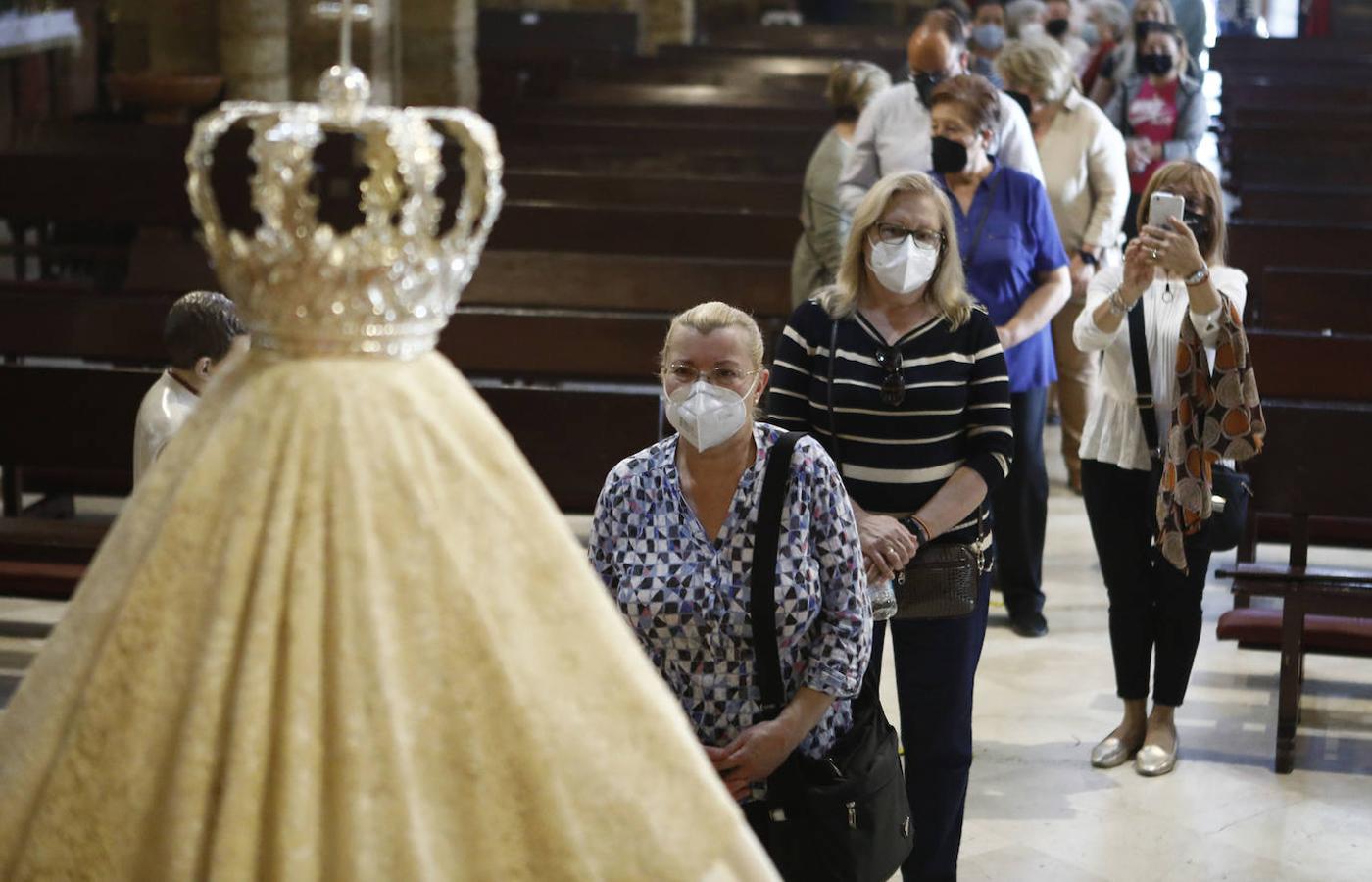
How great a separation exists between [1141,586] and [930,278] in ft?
4.33

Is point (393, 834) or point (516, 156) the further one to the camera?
point (516, 156)

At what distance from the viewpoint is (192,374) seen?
343 centimetres

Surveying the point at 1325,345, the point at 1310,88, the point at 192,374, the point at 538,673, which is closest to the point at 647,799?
the point at 538,673

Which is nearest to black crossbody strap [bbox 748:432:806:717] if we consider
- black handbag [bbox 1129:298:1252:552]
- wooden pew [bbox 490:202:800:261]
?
black handbag [bbox 1129:298:1252:552]

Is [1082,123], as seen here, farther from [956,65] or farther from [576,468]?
[576,468]

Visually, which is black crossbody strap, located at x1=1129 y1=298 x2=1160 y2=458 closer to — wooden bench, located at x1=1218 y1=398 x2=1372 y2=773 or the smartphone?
the smartphone

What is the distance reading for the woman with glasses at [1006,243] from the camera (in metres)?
4.58

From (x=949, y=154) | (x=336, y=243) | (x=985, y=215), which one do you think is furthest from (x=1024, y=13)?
(x=336, y=243)

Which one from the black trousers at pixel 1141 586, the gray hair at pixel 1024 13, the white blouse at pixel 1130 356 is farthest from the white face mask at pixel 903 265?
the gray hair at pixel 1024 13

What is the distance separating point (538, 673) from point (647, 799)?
0.39 feet

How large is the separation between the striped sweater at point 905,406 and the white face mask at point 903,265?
0.27 feet

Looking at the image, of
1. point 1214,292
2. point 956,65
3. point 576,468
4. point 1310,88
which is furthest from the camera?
Answer: point 1310,88

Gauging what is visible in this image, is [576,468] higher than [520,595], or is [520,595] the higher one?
[520,595]

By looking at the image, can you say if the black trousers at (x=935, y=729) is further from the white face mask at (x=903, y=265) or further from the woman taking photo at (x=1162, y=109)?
the woman taking photo at (x=1162, y=109)
